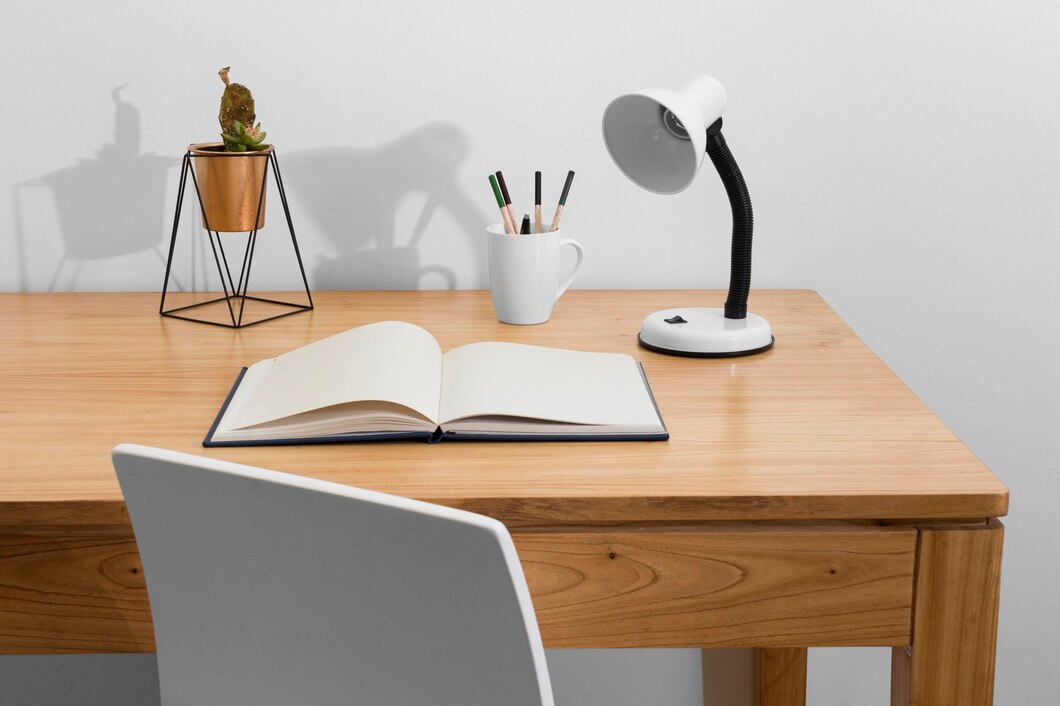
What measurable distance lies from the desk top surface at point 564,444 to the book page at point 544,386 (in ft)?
0.10

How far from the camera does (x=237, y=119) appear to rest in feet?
3.88

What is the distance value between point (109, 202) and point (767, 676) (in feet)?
3.54

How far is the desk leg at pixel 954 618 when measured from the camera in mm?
766

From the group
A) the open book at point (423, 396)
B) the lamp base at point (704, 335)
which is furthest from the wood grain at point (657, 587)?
the lamp base at point (704, 335)

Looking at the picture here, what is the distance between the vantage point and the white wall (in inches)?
51.6

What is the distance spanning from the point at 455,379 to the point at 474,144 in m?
0.50

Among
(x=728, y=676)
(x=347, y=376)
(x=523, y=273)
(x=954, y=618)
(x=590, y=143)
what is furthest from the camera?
(x=728, y=676)

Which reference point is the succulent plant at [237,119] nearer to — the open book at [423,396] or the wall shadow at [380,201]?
the wall shadow at [380,201]

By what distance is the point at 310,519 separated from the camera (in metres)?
0.53

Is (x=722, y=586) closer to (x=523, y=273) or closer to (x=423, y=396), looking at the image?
(x=423, y=396)

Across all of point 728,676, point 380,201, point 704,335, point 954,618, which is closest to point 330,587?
point 954,618

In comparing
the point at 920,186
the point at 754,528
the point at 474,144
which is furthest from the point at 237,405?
the point at 920,186

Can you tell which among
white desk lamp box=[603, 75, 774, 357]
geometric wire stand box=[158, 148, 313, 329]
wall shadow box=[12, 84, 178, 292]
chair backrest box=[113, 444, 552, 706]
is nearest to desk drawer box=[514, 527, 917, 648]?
chair backrest box=[113, 444, 552, 706]

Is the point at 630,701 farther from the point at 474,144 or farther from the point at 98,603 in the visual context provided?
the point at 98,603
